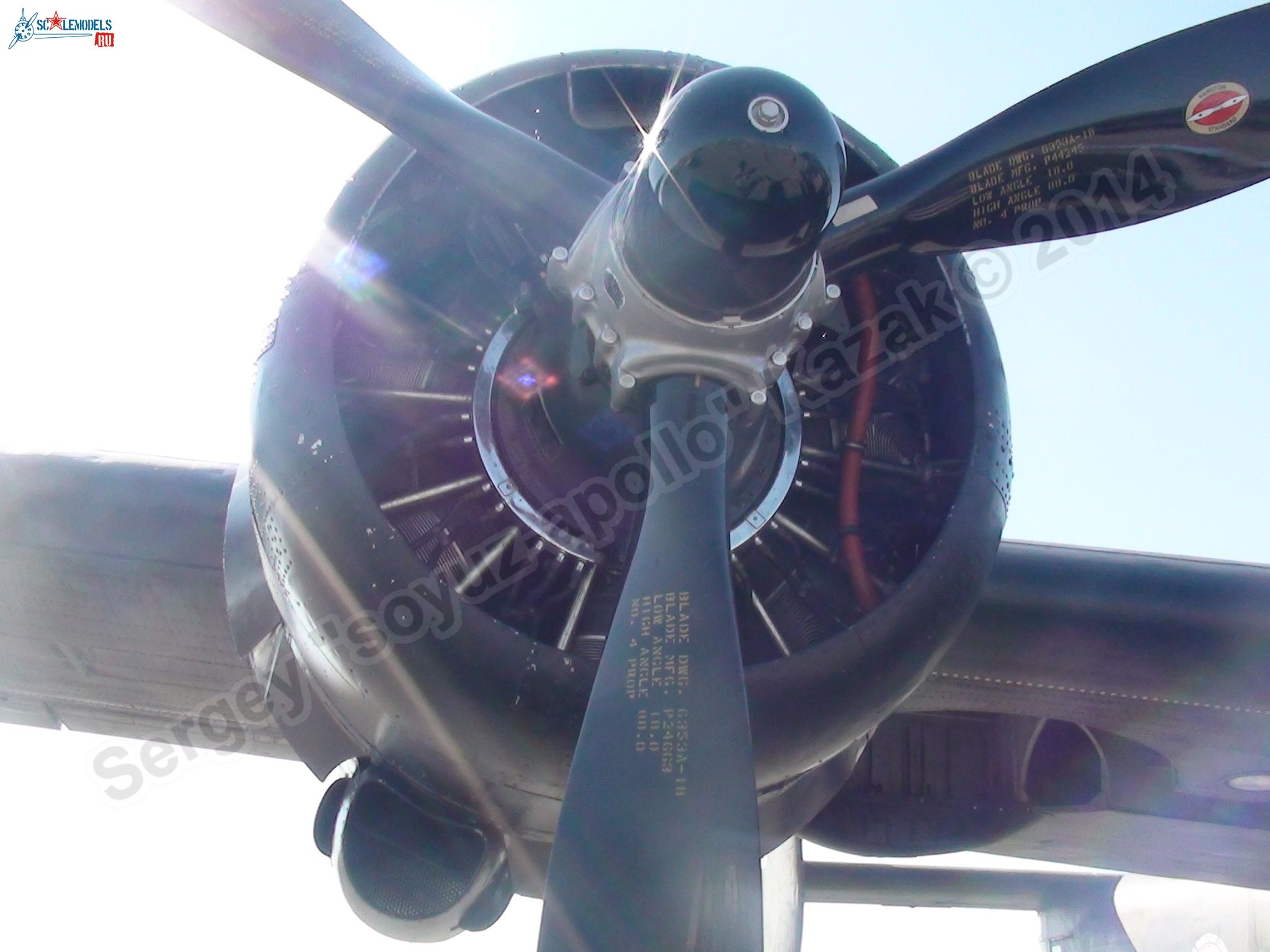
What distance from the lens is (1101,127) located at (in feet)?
12.0

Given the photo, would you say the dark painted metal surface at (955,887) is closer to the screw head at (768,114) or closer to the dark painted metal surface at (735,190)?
the dark painted metal surface at (735,190)

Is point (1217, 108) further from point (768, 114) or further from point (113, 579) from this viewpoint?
point (113, 579)

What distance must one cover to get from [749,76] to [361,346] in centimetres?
171

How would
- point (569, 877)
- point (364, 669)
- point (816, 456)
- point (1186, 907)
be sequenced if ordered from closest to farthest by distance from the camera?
point (569, 877) < point (364, 669) < point (816, 456) < point (1186, 907)

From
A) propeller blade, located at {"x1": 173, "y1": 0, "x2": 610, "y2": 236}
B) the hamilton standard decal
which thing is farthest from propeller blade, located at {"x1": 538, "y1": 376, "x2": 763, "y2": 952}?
the hamilton standard decal

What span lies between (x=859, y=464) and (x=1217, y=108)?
1.67m

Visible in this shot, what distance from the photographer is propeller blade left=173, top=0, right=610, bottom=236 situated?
376 cm

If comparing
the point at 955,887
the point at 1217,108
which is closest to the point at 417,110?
the point at 1217,108

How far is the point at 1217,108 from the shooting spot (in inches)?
138

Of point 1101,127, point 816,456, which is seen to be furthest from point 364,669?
point 1101,127

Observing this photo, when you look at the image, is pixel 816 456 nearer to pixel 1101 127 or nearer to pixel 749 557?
pixel 749 557

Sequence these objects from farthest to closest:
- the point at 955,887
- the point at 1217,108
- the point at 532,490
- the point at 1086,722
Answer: the point at 955,887 → the point at 1086,722 → the point at 532,490 → the point at 1217,108

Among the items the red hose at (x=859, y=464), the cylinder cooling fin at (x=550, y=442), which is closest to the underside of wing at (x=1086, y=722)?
the cylinder cooling fin at (x=550, y=442)

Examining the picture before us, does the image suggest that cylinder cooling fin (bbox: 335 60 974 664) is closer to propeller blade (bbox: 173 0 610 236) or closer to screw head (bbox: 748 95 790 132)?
propeller blade (bbox: 173 0 610 236)
